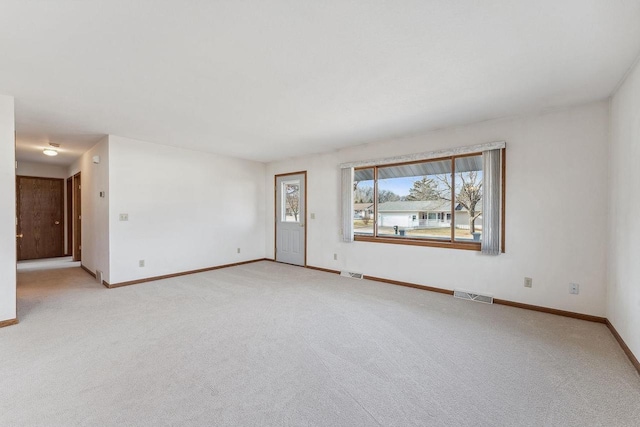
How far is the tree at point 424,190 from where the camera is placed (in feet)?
14.4

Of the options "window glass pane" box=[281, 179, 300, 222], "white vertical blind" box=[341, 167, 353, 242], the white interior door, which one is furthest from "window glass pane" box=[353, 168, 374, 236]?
"window glass pane" box=[281, 179, 300, 222]

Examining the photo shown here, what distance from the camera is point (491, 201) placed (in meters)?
3.64

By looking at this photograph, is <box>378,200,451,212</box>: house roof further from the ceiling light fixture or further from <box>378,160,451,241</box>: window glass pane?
the ceiling light fixture

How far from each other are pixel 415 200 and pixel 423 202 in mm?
136

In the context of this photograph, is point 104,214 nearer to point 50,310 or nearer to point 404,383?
point 50,310

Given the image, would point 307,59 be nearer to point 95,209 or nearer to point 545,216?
point 545,216

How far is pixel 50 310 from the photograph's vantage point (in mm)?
3363

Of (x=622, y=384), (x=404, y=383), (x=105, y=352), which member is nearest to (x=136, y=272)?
(x=105, y=352)

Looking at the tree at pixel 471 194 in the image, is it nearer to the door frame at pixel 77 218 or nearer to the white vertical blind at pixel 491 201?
the white vertical blind at pixel 491 201

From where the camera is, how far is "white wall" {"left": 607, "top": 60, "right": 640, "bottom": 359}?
225 cm

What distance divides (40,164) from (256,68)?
25.8ft

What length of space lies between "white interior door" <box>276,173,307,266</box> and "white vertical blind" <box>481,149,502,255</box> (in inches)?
133

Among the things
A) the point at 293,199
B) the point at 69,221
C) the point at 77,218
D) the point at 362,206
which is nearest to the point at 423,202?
the point at 362,206

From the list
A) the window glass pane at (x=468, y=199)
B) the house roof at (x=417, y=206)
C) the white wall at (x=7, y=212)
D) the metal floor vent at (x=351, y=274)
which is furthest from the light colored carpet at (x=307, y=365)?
the house roof at (x=417, y=206)
